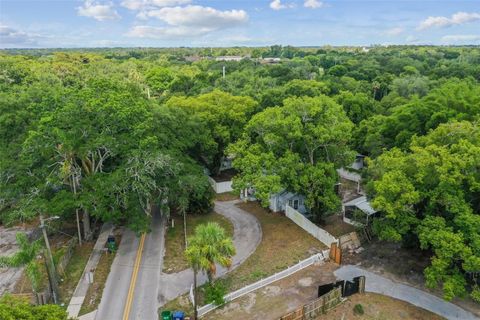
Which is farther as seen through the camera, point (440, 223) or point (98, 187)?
point (98, 187)

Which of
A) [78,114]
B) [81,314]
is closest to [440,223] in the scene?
[81,314]

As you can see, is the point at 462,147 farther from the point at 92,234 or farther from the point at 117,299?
the point at 92,234

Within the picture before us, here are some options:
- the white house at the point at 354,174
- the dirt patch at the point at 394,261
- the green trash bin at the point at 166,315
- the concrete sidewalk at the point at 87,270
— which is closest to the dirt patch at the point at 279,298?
the green trash bin at the point at 166,315

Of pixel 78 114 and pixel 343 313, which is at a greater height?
pixel 78 114

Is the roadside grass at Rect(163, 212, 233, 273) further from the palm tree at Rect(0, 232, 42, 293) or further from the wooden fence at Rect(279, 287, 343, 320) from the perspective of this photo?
the wooden fence at Rect(279, 287, 343, 320)

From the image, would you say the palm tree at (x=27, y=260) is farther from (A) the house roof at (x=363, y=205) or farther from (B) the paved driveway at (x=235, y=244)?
(A) the house roof at (x=363, y=205)
